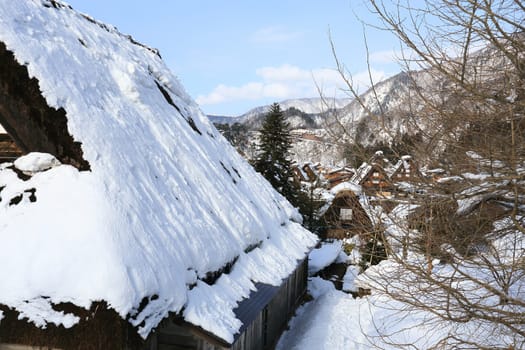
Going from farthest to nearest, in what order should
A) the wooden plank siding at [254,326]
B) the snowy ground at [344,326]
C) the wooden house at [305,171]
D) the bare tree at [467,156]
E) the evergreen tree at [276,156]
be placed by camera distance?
1. the wooden house at [305,171]
2. the evergreen tree at [276,156]
3. the snowy ground at [344,326]
4. the wooden plank siding at [254,326]
5. the bare tree at [467,156]

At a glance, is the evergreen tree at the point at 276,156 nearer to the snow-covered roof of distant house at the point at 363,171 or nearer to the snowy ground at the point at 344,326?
the snowy ground at the point at 344,326

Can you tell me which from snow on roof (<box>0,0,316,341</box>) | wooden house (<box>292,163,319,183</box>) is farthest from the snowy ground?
wooden house (<box>292,163,319,183</box>)

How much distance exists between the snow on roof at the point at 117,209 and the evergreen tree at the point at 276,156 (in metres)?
12.7

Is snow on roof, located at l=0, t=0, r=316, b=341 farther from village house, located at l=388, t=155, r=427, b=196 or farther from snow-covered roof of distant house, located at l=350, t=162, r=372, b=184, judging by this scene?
village house, located at l=388, t=155, r=427, b=196

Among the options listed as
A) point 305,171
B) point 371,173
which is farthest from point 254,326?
point 305,171

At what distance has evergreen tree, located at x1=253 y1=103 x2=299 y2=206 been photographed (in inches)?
886

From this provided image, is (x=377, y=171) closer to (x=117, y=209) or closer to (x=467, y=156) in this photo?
(x=467, y=156)

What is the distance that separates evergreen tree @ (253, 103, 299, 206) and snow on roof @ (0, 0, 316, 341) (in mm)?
12747

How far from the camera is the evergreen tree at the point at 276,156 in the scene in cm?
2250

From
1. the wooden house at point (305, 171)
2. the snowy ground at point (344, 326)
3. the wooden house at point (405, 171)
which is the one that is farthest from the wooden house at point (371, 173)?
the wooden house at point (305, 171)

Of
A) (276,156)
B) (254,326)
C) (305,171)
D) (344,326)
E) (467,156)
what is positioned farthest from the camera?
(305,171)

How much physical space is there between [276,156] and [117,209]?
708 inches

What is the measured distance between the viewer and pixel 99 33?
9.34m

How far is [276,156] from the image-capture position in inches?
887
